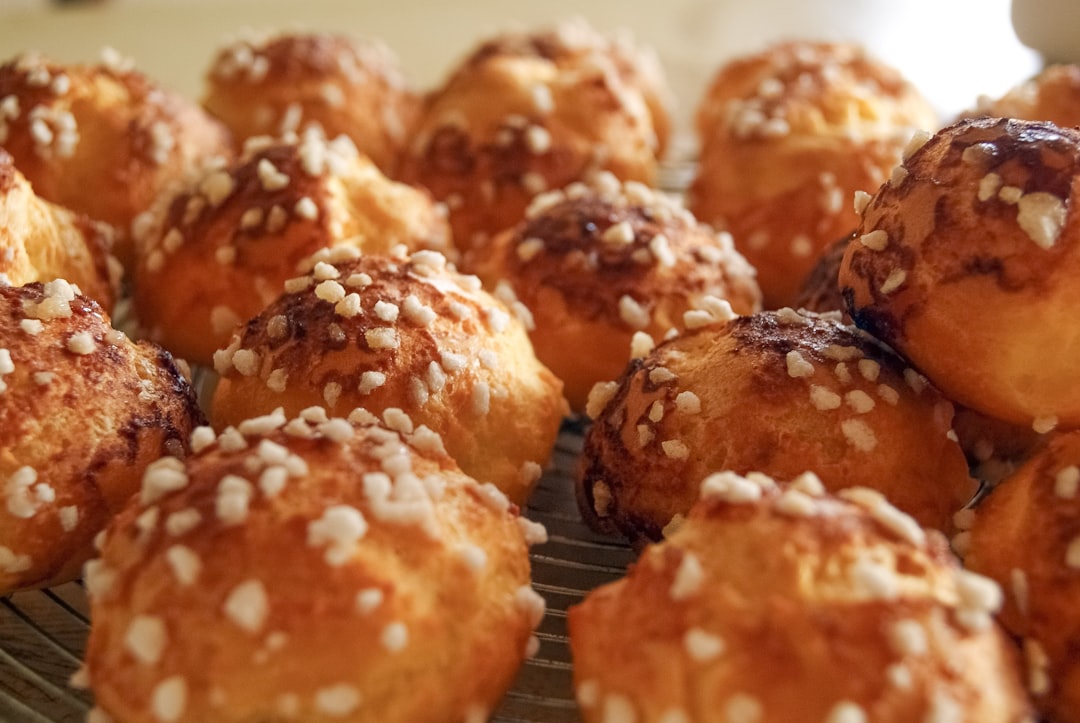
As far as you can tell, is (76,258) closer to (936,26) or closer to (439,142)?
(439,142)

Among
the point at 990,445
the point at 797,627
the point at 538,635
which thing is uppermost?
the point at 797,627

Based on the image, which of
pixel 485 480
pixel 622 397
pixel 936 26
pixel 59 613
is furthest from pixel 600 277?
pixel 936 26

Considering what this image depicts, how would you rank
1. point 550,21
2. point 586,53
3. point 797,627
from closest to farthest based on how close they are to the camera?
1. point 797,627
2. point 586,53
3. point 550,21

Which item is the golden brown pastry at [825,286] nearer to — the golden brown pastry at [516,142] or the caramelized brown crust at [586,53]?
the golden brown pastry at [516,142]

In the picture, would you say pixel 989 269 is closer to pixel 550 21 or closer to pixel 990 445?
pixel 990 445

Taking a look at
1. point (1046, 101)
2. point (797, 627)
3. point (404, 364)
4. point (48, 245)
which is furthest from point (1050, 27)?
point (48, 245)

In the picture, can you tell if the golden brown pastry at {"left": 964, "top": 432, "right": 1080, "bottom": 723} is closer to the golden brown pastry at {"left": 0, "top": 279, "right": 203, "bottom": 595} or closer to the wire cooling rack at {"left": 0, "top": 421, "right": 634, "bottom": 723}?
the wire cooling rack at {"left": 0, "top": 421, "right": 634, "bottom": 723}

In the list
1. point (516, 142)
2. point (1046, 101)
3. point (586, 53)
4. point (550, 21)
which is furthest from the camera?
point (550, 21)
